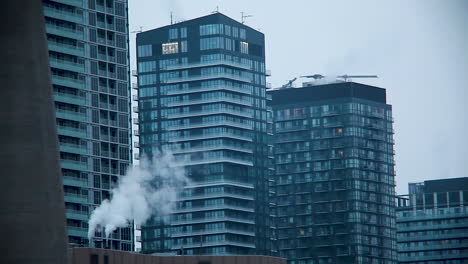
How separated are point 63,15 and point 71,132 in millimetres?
16490

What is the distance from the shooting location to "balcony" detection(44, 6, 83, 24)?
168250 mm

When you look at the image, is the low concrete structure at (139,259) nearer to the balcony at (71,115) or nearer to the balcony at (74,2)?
the balcony at (71,115)

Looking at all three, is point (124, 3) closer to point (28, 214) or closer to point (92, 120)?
point (92, 120)

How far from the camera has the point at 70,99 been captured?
556 feet

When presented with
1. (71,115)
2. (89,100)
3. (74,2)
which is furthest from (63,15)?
(71,115)

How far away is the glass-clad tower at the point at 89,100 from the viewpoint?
166 meters

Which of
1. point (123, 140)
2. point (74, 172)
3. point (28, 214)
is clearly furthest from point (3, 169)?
point (123, 140)

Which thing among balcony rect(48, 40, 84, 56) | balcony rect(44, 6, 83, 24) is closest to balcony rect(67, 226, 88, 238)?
balcony rect(48, 40, 84, 56)

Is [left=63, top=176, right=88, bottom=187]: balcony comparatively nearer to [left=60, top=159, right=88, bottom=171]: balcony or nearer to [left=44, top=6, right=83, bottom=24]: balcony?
[left=60, top=159, right=88, bottom=171]: balcony

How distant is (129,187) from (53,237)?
126583mm

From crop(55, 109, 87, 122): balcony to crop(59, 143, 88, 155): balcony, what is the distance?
3.70 metres

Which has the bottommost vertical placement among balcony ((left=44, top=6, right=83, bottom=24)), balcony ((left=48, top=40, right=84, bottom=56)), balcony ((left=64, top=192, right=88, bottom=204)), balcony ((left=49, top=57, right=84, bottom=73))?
balcony ((left=64, top=192, right=88, bottom=204))

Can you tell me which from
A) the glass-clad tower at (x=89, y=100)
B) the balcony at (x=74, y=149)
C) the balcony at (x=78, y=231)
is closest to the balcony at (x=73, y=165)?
the glass-clad tower at (x=89, y=100)

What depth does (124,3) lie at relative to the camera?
183125 mm
